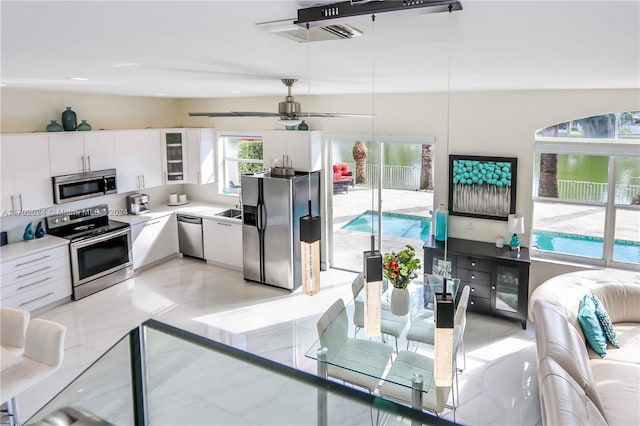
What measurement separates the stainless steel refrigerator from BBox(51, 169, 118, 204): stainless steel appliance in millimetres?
1886

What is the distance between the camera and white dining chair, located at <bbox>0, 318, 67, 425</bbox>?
10.9 ft

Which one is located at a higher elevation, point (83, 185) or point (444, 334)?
point (83, 185)

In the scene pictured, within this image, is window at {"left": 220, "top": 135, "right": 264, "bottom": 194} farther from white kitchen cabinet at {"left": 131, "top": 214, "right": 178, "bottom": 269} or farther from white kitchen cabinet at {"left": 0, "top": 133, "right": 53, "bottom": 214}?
white kitchen cabinet at {"left": 0, "top": 133, "right": 53, "bottom": 214}

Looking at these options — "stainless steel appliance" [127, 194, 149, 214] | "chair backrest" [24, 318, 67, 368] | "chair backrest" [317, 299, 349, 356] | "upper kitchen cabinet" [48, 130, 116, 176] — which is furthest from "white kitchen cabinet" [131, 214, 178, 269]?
"chair backrest" [317, 299, 349, 356]

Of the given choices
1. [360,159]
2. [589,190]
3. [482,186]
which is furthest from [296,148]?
[589,190]

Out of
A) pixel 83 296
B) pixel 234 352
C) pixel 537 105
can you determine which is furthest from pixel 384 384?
pixel 83 296

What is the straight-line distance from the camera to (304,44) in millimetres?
2150

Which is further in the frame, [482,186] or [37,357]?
[482,186]

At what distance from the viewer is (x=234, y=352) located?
73.0 inches

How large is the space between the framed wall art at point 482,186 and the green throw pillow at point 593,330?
1699 mm

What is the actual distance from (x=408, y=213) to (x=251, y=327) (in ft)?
9.12

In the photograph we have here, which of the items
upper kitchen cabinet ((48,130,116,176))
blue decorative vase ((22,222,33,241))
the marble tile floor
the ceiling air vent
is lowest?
the marble tile floor

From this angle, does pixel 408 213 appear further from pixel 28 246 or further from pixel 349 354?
pixel 28 246

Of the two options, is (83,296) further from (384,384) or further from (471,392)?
(471,392)
